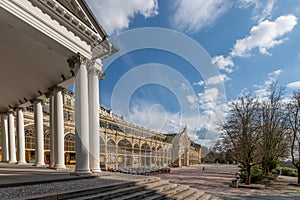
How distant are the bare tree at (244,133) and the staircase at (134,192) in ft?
41.7

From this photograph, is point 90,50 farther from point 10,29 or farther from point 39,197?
point 39,197

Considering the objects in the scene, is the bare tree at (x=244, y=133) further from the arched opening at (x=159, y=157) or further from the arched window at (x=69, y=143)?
the arched opening at (x=159, y=157)

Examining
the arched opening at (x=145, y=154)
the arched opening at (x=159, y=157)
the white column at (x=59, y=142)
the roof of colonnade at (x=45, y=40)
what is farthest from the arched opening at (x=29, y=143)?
the arched opening at (x=159, y=157)

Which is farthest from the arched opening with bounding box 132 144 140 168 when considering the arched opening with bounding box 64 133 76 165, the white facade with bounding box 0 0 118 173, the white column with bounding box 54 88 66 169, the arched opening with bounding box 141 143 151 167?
the white column with bounding box 54 88 66 169

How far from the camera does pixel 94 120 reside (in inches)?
484

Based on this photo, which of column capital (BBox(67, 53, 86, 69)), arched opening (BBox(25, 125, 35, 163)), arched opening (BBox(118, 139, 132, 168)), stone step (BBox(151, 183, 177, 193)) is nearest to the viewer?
stone step (BBox(151, 183, 177, 193))

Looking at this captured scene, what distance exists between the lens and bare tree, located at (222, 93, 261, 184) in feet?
76.5

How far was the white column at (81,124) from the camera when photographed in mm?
10805

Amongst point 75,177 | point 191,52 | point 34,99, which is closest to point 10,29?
point 75,177

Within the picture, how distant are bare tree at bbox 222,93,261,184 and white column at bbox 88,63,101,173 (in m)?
16.8

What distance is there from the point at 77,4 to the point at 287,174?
141ft

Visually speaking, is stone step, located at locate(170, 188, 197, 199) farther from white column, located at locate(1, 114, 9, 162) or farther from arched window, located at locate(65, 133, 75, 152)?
arched window, located at locate(65, 133, 75, 152)

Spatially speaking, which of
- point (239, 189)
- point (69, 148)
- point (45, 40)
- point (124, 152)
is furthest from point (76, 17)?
point (124, 152)

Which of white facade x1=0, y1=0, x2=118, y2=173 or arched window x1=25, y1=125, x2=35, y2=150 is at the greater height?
white facade x1=0, y1=0, x2=118, y2=173
